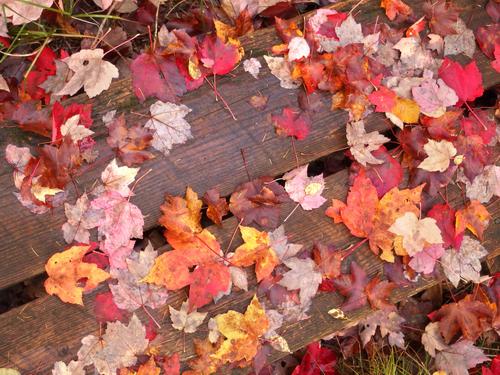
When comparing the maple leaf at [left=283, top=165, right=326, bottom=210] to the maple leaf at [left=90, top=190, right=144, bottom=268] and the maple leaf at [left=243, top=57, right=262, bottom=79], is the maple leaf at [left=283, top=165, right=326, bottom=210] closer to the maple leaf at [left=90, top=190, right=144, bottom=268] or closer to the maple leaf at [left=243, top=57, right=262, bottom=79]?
the maple leaf at [left=243, top=57, right=262, bottom=79]

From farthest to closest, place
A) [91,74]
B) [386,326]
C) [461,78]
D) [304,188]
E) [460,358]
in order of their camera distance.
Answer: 1. [386,326]
2. [460,358]
3. [461,78]
4. [304,188]
5. [91,74]

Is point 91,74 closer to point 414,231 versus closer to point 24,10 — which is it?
point 24,10

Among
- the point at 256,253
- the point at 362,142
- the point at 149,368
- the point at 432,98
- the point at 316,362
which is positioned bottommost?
the point at 316,362

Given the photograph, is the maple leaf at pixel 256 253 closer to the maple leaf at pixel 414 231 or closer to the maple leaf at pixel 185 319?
the maple leaf at pixel 185 319

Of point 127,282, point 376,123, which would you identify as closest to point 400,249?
point 376,123

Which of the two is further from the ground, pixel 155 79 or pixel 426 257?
pixel 155 79

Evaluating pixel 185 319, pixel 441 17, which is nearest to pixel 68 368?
pixel 185 319
